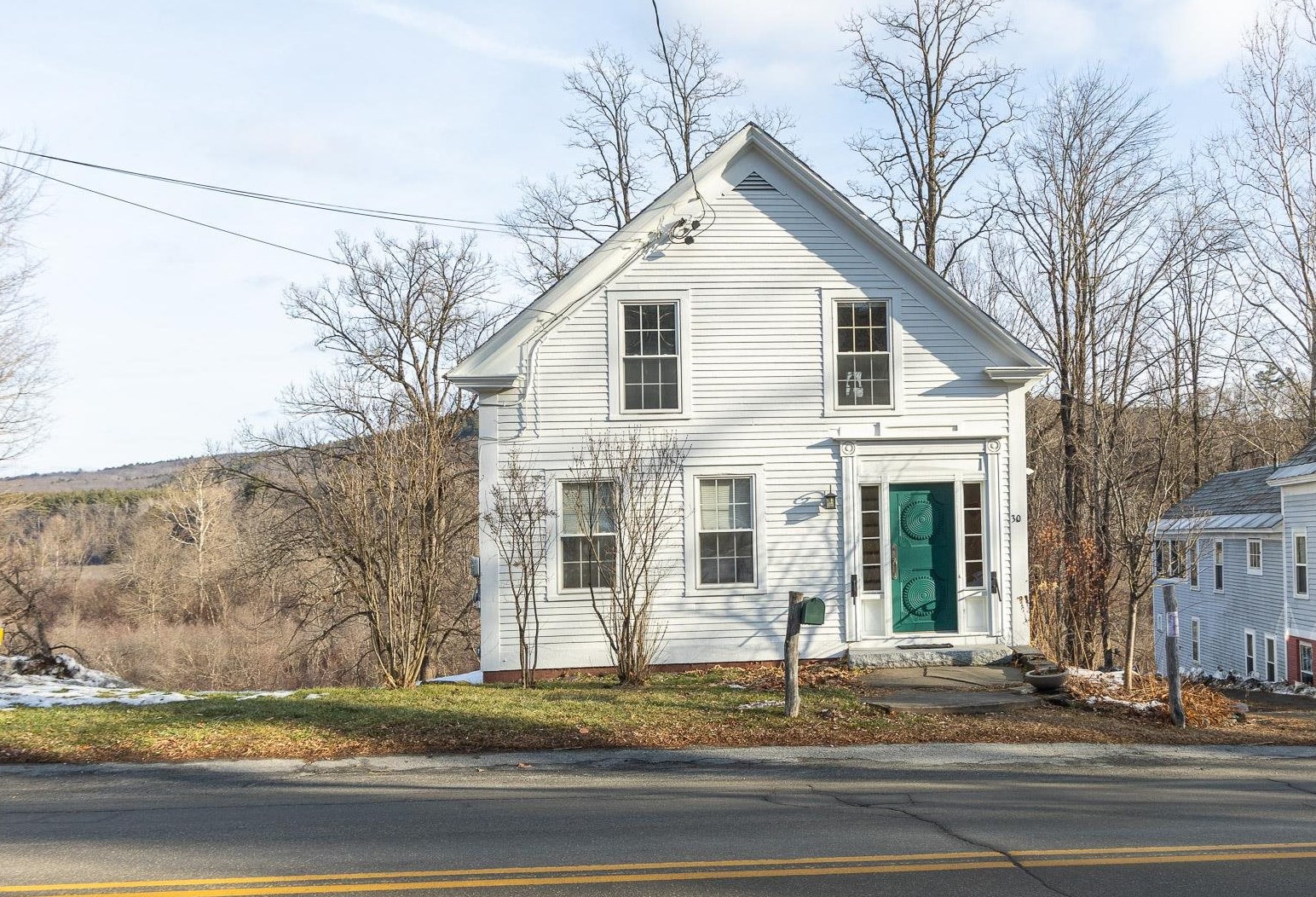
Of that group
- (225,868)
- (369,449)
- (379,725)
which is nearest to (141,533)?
(369,449)

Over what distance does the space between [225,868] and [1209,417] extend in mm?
37740

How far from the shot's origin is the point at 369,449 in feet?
47.4

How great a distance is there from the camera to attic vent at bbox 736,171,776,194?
15445 mm

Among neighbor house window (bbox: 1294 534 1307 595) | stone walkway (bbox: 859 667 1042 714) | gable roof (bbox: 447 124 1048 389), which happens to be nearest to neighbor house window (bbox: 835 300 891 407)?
gable roof (bbox: 447 124 1048 389)

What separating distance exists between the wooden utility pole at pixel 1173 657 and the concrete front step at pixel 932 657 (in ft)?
10.5

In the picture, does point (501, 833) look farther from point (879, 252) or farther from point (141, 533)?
point (141, 533)

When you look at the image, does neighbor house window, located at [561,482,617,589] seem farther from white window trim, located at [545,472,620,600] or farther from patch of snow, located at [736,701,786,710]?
patch of snow, located at [736,701,786,710]

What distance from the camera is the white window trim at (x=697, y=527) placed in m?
15.0

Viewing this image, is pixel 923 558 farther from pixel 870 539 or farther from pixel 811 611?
pixel 811 611

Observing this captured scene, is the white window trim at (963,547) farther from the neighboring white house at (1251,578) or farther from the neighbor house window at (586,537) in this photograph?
the neighboring white house at (1251,578)

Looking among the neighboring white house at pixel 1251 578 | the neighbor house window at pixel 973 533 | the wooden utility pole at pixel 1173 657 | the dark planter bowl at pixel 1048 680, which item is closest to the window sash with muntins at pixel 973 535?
the neighbor house window at pixel 973 533

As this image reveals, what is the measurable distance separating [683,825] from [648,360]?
8.99 m

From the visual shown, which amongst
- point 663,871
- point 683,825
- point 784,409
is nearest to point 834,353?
point 784,409

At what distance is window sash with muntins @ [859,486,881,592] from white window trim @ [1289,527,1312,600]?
57.9ft
